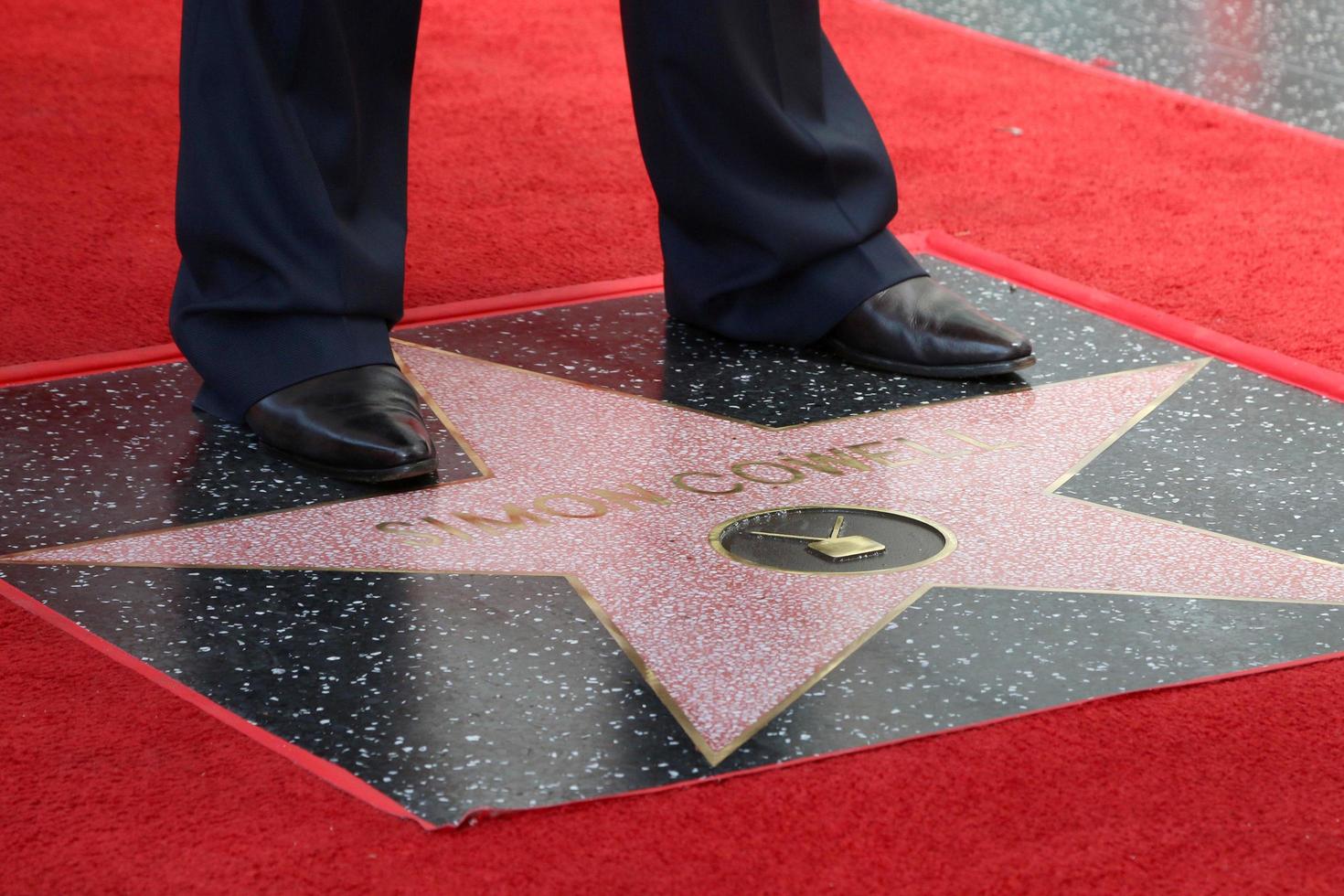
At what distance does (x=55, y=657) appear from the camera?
0.99m

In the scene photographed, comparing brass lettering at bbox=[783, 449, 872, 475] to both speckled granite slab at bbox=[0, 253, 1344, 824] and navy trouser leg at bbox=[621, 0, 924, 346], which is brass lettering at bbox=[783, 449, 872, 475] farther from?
navy trouser leg at bbox=[621, 0, 924, 346]

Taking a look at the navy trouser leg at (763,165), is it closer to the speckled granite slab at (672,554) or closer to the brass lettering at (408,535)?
the speckled granite slab at (672,554)

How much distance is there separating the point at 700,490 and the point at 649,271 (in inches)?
21.2

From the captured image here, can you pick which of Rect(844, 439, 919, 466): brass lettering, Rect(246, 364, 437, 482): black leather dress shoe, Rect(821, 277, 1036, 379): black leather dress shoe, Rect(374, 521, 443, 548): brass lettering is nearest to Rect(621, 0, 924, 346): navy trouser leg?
Rect(821, 277, 1036, 379): black leather dress shoe

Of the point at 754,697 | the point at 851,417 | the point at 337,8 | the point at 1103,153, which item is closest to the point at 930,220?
the point at 1103,153

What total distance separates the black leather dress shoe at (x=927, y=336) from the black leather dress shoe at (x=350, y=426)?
1.24ft

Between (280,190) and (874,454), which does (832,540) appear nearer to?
(874,454)

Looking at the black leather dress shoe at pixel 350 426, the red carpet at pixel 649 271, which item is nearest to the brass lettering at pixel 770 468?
the black leather dress shoe at pixel 350 426

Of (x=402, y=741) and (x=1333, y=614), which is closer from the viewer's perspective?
(x=402, y=741)

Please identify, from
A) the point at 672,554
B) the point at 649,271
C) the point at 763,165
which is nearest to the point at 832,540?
the point at 672,554

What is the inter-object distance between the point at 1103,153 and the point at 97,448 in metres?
1.30

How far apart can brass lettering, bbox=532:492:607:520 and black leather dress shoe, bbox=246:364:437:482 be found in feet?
0.30

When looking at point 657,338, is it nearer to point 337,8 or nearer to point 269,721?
point 337,8

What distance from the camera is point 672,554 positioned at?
3.71 feet
